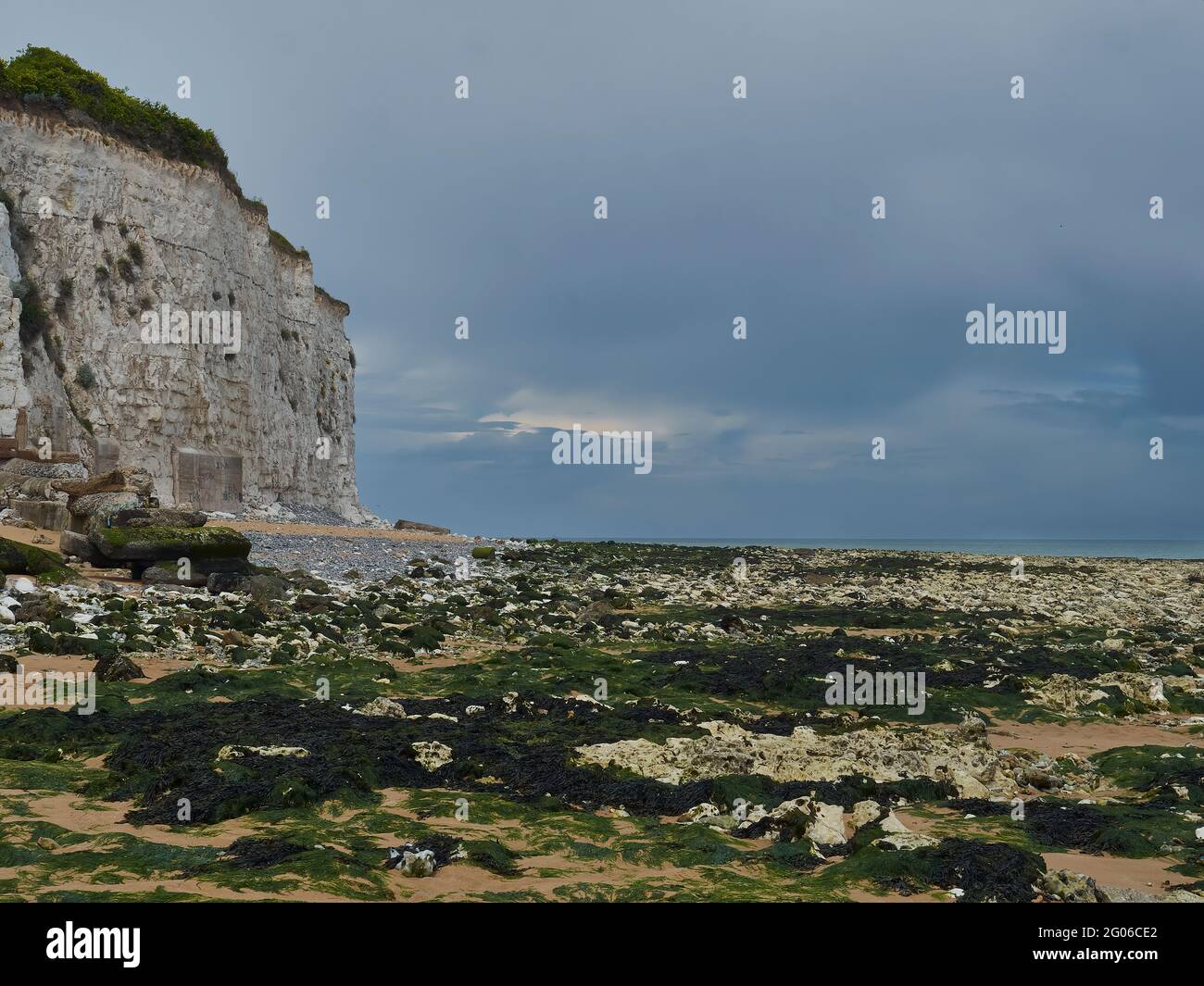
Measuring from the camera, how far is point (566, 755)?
28.6ft

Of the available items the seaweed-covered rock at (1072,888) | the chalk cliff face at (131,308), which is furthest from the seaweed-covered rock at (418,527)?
the seaweed-covered rock at (1072,888)

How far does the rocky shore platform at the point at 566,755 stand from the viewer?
223 inches

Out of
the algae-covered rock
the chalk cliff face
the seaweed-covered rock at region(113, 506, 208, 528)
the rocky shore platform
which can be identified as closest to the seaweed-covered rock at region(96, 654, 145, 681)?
the rocky shore platform

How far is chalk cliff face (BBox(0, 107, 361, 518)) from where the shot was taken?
3400 centimetres

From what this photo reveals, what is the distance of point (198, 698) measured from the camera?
10.6 meters

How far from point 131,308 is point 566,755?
35.6m

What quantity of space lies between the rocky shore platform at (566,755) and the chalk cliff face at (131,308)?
19.7 metres

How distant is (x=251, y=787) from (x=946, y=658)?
1194cm

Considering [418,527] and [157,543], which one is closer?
[157,543]

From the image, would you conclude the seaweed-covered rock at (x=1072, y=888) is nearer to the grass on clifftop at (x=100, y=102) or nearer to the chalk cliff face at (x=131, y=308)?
the chalk cliff face at (x=131, y=308)

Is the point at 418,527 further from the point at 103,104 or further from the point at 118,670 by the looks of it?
the point at 118,670

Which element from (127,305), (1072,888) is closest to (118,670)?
(1072,888)
